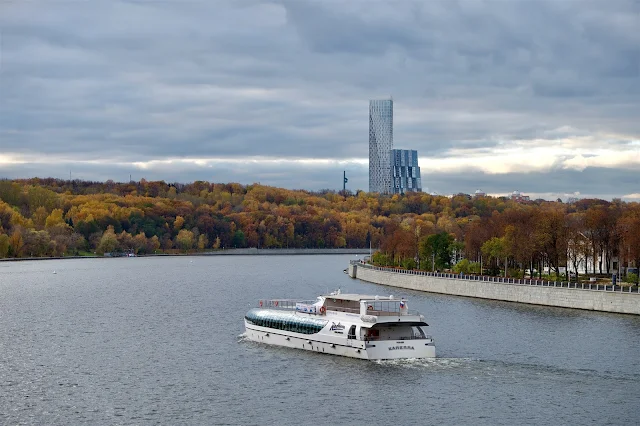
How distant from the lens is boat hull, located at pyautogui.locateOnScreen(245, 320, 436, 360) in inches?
2313

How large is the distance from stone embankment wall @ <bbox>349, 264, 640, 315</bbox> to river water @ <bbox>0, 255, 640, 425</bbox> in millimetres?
1806

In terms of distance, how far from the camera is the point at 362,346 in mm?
58938

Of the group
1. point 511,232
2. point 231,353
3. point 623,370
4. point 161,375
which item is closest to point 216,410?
point 161,375

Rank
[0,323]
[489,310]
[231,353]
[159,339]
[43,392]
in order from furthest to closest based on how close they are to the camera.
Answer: [489,310] → [0,323] → [159,339] → [231,353] → [43,392]

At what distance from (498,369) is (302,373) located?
11.8 metres

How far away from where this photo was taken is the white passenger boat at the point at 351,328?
59062mm

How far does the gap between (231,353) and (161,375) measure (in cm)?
816

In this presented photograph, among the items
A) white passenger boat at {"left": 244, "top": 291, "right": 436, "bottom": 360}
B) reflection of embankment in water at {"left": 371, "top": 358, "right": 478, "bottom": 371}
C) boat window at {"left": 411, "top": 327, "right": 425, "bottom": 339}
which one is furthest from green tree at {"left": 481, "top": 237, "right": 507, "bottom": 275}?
reflection of embankment in water at {"left": 371, "top": 358, "right": 478, "bottom": 371}

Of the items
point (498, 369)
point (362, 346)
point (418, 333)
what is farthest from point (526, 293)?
point (362, 346)

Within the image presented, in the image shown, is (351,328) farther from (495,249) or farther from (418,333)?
(495,249)

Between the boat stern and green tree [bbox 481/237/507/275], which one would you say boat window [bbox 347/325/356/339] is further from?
green tree [bbox 481/237/507/275]

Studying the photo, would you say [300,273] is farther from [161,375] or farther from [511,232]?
[161,375]

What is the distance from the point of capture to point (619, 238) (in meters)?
112

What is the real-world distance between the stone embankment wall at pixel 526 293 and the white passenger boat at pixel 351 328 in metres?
26.1
